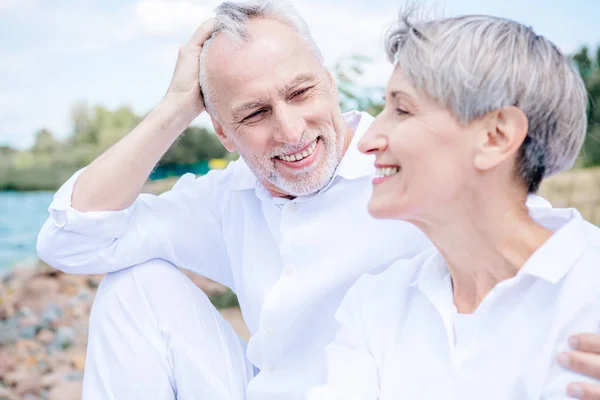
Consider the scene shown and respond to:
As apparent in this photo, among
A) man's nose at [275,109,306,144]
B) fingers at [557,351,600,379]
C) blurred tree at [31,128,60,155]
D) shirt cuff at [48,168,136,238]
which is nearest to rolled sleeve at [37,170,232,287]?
shirt cuff at [48,168,136,238]

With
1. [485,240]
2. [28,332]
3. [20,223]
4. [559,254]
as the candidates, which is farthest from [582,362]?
[20,223]

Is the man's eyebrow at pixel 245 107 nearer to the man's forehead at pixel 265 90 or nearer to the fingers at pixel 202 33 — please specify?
the man's forehead at pixel 265 90

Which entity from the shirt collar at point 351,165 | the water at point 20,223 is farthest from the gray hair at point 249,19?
the water at point 20,223

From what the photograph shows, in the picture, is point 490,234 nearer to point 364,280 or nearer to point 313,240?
point 364,280

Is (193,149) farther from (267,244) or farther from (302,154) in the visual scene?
(302,154)

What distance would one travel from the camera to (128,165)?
9.32 feet

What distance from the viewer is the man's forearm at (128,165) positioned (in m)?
2.82

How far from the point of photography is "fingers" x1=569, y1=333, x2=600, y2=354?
5.10 feet

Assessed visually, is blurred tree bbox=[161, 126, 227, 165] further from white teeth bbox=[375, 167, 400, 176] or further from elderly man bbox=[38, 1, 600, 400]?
white teeth bbox=[375, 167, 400, 176]

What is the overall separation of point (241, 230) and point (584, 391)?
1.65m

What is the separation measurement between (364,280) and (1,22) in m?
5.81

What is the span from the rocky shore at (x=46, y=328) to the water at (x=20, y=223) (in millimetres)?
137

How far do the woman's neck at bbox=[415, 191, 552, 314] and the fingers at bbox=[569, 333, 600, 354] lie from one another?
9.1 inches

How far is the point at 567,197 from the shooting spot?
6.13 m
